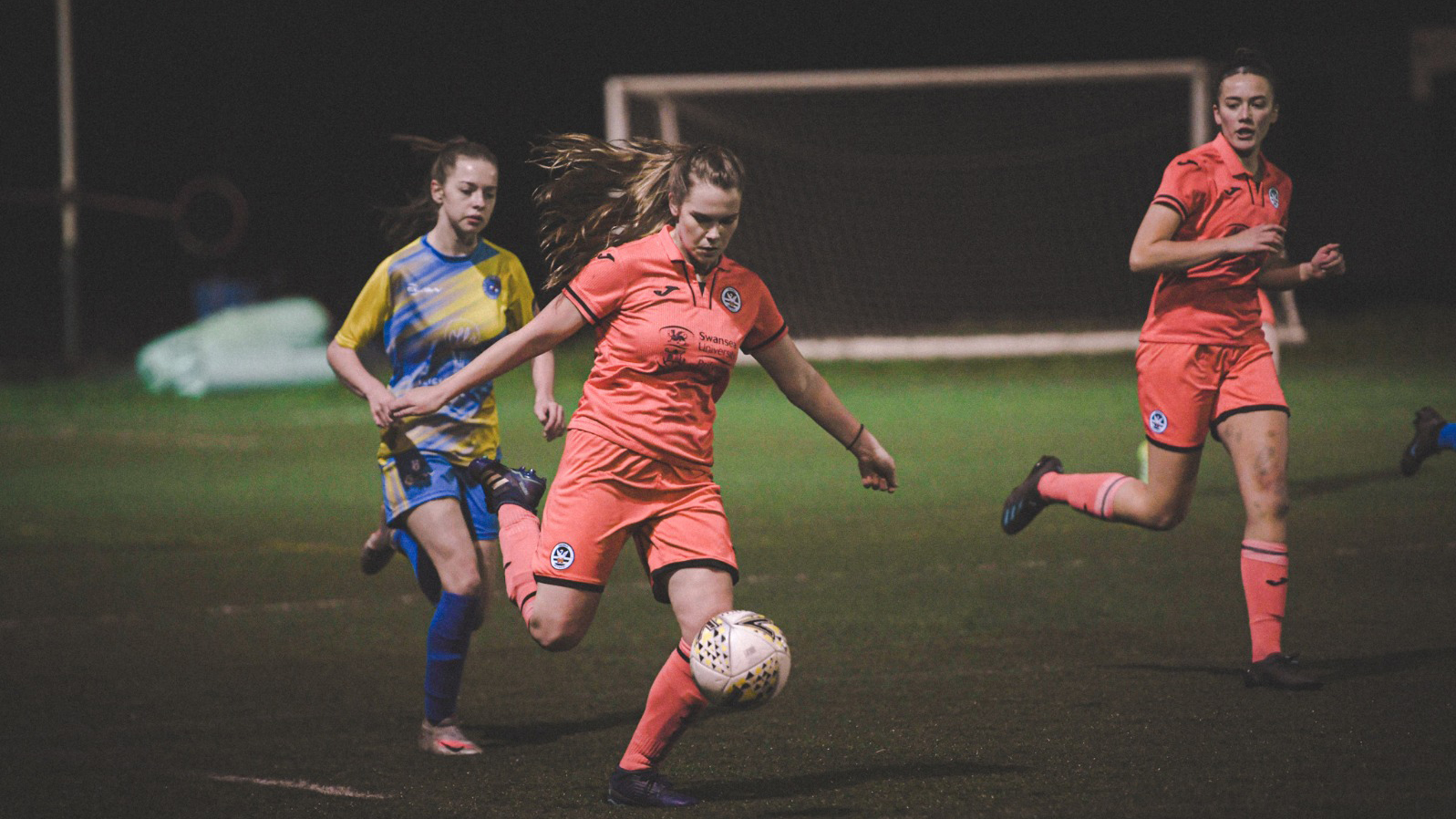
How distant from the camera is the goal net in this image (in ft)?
62.1

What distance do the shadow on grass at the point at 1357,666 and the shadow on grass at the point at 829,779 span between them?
4.50ft

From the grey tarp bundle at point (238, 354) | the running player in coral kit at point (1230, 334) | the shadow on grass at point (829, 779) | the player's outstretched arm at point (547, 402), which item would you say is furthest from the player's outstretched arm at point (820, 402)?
the grey tarp bundle at point (238, 354)

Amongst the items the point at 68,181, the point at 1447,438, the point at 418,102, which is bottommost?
the point at 1447,438

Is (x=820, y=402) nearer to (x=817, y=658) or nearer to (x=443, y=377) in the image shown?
(x=443, y=377)

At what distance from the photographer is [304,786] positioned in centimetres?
477

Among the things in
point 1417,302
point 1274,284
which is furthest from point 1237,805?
point 1417,302

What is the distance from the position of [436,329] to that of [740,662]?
1.79 meters

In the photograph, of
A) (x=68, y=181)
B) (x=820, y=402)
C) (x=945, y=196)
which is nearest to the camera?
(x=820, y=402)

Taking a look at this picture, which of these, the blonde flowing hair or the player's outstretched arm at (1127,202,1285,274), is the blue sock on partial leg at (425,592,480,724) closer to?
the blonde flowing hair

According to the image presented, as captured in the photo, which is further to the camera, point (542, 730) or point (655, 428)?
point (542, 730)

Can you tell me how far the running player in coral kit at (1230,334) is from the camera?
5.52m

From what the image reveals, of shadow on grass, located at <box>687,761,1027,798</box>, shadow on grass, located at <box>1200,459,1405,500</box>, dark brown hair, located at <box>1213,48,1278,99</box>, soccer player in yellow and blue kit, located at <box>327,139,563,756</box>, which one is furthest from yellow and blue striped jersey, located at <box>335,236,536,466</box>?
shadow on grass, located at <box>1200,459,1405,500</box>

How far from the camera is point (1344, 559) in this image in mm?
7828

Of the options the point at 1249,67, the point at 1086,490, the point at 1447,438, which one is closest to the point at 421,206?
the point at 1086,490
